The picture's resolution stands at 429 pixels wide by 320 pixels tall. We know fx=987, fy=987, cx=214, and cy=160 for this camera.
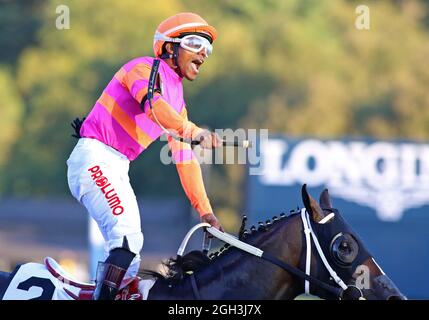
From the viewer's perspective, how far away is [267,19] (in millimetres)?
32906

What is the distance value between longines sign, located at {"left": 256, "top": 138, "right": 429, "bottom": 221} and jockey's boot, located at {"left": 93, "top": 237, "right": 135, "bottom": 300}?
7076 mm

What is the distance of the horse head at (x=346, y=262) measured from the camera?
14.1 ft

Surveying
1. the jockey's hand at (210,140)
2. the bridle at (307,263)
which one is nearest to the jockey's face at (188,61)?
the jockey's hand at (210,140)

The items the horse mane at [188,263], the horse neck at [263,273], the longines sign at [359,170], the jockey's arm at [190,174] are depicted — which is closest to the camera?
the horse neck at [263,273]

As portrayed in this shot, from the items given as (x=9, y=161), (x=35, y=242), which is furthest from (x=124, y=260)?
(x=9, y=161)

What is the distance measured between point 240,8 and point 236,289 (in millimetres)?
30668

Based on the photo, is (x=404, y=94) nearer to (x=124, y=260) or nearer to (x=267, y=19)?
(x=267, y=19)

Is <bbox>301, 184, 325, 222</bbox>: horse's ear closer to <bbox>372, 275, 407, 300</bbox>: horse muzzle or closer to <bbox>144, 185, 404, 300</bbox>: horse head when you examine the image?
<bbox>144, 185, 404, 300</bbox>: horse head

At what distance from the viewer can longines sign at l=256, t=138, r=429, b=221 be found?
37.6 feet

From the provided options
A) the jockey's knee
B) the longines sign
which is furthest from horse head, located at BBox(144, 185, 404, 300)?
the longines sign

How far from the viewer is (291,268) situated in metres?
4.34

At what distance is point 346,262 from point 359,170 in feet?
24.4

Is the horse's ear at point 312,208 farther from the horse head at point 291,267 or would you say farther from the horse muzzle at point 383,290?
the horse muzzle at point 383,290

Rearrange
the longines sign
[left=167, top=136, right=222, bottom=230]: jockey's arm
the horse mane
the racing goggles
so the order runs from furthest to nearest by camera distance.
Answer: the longines sign → [left=167, top=136, right=222, bottom=230]: jockey's arm → the racing goggles → the horse mane
